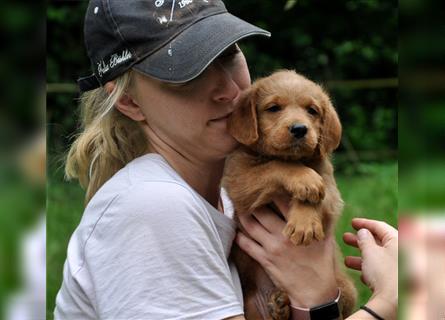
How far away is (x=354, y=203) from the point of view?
20.2 ft

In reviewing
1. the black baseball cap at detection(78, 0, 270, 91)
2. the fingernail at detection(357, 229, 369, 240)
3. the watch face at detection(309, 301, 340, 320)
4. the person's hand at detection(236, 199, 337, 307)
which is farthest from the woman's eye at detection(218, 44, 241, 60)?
the watch face at detection(309, 301, 340, 320)

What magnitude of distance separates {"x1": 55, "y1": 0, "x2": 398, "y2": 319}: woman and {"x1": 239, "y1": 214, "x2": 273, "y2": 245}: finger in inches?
0.8

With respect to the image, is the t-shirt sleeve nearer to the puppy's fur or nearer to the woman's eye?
the puppy's fur

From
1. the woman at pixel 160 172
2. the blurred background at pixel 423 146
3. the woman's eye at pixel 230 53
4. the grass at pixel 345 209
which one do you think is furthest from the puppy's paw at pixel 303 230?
the grass at pixel 345 209

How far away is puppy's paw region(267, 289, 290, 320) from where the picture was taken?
2533 millimetres

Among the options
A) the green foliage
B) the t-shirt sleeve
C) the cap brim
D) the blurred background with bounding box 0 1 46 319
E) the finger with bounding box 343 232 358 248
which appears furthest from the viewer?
the green foliage

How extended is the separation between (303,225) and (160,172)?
0.57 m

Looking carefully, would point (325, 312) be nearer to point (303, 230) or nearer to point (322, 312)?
point (322, 312)

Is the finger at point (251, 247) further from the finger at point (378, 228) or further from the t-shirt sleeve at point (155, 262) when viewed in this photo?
Result: the finger at point (378, 228)

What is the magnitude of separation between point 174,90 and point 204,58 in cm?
18

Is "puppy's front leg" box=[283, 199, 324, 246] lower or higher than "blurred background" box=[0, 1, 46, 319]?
lower

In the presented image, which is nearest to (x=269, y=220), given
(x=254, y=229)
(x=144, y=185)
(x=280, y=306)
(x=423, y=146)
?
(x=254, y=229)

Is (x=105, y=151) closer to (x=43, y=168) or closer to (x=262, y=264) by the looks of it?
(x=262, y=264)

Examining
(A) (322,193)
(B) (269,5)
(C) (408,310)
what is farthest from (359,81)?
(C) (408,310)
